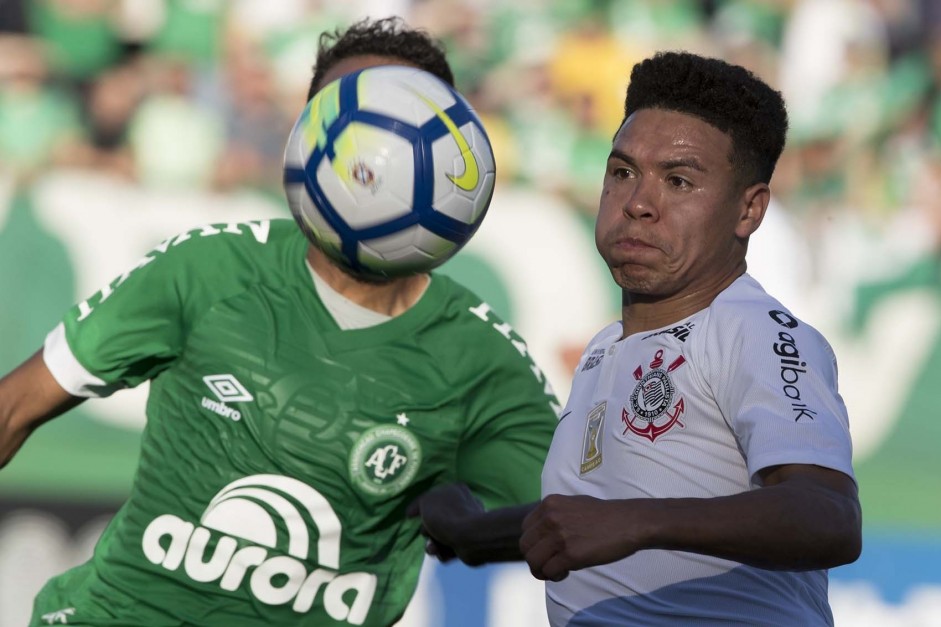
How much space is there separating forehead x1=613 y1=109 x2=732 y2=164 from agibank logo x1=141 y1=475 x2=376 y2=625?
1.48 meters

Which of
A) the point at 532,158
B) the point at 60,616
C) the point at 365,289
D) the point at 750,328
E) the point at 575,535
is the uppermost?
the point at 532,158

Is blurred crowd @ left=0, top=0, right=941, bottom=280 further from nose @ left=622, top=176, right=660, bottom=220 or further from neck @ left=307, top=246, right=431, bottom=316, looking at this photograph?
nose @ left=622, top=176, right=660, bottom=220

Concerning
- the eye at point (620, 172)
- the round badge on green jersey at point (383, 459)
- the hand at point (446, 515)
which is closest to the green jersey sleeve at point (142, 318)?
the round badge on green jersey at point (383, 459)

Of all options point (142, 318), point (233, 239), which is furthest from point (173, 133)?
point (142, 318)

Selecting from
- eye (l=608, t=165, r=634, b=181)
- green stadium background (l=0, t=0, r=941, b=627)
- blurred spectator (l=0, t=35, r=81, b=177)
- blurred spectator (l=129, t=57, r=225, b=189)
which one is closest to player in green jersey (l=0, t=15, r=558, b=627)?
eye (l=608, t=165, r=634, b=181)

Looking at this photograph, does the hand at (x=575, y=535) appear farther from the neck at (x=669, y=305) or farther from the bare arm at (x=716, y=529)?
the neck at (x=669, y=305)

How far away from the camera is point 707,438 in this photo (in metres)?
2.79

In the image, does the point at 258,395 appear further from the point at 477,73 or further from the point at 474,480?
the point at 477,73

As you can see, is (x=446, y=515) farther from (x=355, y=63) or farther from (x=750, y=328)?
(x=355, y=63)

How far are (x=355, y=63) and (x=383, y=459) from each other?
1.27 m

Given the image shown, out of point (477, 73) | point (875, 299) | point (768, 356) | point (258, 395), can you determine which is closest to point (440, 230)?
point (258, 395)

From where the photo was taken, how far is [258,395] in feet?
12.6

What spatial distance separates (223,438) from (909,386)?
24.3 ft

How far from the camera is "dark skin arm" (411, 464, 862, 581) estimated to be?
2.31 meters
